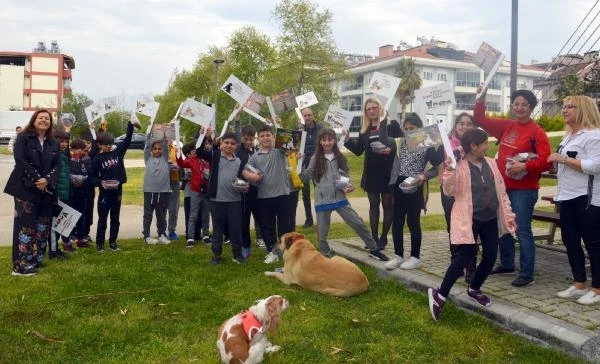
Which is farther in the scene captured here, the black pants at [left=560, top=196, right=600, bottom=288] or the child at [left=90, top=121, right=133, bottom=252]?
the child at [left=90, top=121, right=133, bottom=252]

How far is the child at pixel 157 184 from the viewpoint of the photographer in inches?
310

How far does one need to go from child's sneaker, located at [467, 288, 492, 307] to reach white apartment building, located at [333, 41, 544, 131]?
6261 centimetres

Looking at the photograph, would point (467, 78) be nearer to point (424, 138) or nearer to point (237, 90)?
point (237, 90)

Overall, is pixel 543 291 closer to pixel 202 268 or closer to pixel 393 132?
pixel 393 132

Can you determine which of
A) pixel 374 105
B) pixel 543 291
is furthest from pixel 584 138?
pixel 374 105

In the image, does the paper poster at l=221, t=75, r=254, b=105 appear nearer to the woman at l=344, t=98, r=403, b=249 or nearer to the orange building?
the woman at l=344, t=98, r=403, b=249

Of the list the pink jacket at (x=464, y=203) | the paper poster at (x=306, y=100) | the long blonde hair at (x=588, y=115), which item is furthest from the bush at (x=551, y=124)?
the pink jacket at (x=464, y=203)

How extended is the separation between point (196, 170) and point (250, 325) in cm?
451

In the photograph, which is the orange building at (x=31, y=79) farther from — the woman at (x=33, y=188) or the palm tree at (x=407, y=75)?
the woman at (x=33, y=188)

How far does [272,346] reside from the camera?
4.07m

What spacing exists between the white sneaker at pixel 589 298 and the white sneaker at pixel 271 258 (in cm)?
371

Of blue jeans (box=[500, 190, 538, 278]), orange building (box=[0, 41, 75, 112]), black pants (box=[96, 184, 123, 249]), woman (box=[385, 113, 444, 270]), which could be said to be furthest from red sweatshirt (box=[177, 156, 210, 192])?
orange building (box=[0, 41, 75, 112])

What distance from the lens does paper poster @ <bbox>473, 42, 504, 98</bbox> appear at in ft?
18.8

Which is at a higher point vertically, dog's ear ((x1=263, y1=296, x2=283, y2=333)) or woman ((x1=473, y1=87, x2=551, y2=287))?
woman ((x1=473, y1=87, x2=551, y2=287))
